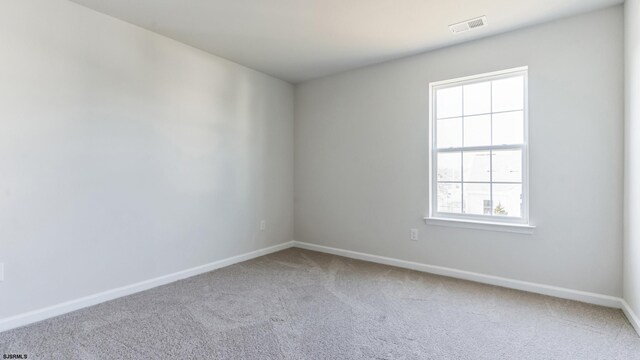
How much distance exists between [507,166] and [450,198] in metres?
0.65

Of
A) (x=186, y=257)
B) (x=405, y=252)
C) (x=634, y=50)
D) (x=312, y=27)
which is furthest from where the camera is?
(x=405, y=252)

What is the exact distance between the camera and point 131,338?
2094mm

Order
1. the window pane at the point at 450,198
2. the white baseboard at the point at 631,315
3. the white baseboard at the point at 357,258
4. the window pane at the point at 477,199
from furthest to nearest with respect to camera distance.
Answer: the window pane at the point at 450,198 → the window pane at the point at 477,199 → the white baseboard at the point at 357,258 → the white baseboard at the point at 631,315

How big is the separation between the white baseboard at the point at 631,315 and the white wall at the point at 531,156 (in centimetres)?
14

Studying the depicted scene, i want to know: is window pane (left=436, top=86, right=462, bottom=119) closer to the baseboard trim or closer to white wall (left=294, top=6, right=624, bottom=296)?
white wall (left=294, top=6, right=624, bottom=296)

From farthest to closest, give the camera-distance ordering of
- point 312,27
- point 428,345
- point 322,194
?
point 322,194, point 312,27, point 428,345

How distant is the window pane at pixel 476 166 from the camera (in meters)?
3.23

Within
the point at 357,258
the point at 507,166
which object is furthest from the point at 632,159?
the point at 357,258

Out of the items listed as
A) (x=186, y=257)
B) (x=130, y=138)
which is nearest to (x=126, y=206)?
(x=130, y=138)

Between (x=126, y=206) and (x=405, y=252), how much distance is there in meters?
3.00

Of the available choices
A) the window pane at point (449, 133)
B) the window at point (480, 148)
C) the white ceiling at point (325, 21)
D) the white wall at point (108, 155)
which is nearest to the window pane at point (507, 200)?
the window at point (480, 148)

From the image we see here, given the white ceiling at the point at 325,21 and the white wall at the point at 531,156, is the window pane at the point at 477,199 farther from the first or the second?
the white ceiling at the point at 325,21

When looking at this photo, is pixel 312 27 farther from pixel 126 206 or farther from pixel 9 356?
pixel 9 356

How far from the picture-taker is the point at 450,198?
3459 mm
